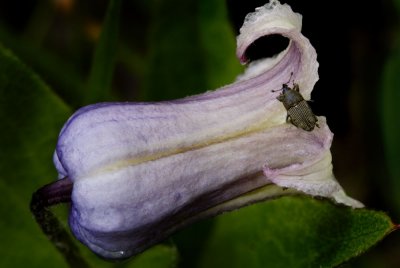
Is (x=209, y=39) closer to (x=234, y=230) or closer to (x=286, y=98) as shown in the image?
(x=234, y=230)

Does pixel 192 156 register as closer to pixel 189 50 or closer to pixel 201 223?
pixel 201 223

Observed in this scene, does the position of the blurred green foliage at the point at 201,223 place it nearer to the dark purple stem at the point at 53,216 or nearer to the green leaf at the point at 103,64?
the green leaf at the point at 103,64

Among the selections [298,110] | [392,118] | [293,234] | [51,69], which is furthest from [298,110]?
[51,69]

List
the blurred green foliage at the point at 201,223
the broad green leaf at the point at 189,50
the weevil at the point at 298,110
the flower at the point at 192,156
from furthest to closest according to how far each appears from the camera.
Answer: the broad green leaf at the point at 189,50
the blurred green foliage at the point at 201,223
the weevil at the point at 298,110
the flower at the point at 192,156

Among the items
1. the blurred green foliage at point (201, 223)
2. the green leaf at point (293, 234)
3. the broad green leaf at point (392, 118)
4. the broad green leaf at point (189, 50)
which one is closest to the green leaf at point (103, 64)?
the blurred green foliage at point (201, 223)

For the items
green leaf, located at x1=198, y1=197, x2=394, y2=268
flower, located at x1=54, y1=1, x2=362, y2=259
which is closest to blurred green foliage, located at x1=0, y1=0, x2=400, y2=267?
green leaf, located at x1=198, y1=197, x2=394, y2=268

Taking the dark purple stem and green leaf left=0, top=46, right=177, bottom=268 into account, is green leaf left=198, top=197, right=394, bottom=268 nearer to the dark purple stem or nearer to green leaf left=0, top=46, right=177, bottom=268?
green leaf left=0, top=46, right=177, bottom=268
